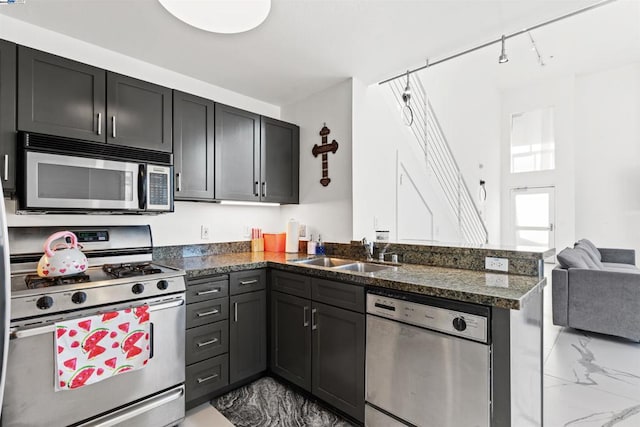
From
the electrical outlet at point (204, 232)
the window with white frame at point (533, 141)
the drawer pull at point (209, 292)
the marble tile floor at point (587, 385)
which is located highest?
the window with white frame at point (533, 141)

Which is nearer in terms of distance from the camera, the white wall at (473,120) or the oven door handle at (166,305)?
the oven door handle at (166,305)

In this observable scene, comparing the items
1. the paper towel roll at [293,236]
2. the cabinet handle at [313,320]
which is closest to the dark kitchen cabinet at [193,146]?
the paper towel roll at [293,236]

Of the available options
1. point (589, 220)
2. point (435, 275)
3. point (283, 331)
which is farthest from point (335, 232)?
point (589, 220)

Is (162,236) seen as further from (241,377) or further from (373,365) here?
(373,365)

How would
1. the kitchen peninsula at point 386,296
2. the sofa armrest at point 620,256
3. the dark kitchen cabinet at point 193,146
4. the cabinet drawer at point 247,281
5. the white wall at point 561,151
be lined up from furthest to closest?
the white wall at point 561,151
the sofa armrest at point 620,256
the dark kitchen cabinet at point 193,146
the cabinet drawer at point 247,281
the kitchen peninsula at point 386,296

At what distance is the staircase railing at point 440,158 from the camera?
4.02 meters

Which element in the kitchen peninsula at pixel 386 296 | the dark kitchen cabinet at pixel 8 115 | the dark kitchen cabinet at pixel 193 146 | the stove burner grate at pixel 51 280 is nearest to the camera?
the kitchen peninsula at pixel 386 296

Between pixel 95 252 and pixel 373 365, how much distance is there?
80.8 inches

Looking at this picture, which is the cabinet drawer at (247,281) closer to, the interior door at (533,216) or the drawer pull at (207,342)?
the drawer pull at (207,342)

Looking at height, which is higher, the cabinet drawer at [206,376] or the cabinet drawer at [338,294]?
the cabinet drawer at [338,294]

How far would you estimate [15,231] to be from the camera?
1996mm

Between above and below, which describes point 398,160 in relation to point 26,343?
above

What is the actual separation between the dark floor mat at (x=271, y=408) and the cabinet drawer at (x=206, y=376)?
16 cm

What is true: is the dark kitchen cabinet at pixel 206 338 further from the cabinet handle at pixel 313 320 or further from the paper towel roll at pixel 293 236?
the paper towel roll at pixel 293 236
